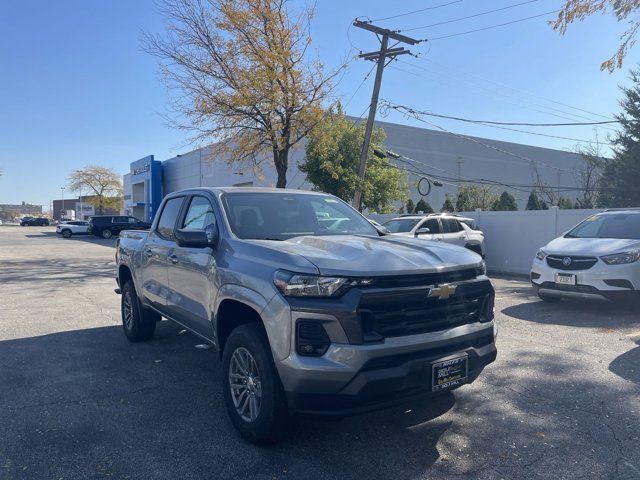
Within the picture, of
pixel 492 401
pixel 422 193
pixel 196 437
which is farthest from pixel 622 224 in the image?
pixel 422 193

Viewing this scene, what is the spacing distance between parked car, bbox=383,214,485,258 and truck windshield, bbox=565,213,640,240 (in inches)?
184

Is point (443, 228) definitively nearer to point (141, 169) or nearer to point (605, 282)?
point (605, 282)

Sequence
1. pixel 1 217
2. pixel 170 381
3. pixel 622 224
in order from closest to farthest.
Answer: pixel 170 381 < pixel 622 224 < pixel 1 217

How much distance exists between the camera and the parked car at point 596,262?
761 cm

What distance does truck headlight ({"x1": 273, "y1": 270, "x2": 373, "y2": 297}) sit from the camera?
3197 mm

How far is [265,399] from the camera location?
3.35 metres

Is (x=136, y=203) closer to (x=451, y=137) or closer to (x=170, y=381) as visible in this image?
(x=451, y=137)

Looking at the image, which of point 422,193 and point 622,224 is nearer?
point 622,224

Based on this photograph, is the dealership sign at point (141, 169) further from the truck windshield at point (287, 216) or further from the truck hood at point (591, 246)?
the truck windshield at point (287, 216)

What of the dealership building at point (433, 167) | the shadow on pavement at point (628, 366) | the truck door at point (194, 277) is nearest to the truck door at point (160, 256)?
the truck door at point (194, 277)

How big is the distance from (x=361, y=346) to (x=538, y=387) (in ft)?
8.32

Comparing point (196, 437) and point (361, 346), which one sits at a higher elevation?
point (361, 346)

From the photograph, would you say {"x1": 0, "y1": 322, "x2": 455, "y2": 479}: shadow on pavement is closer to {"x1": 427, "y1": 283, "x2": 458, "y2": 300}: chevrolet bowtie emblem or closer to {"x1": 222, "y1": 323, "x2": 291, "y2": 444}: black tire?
{"x1": 222, "y1": 323, "x2": 291, "y2": 444}: black tire

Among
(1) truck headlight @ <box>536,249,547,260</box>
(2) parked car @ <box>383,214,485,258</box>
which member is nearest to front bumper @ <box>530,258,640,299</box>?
(1) truck headlight @ <box>536,249,547,260</box>
